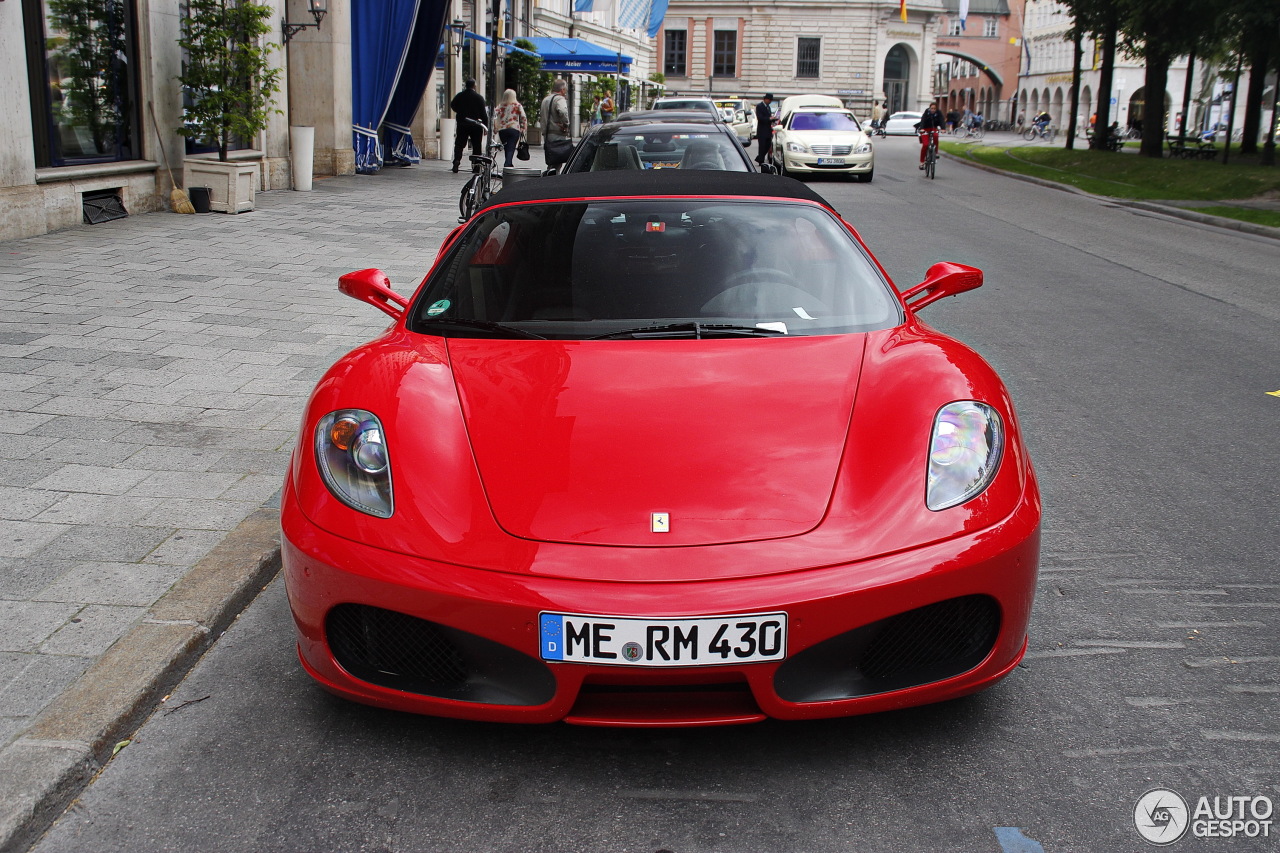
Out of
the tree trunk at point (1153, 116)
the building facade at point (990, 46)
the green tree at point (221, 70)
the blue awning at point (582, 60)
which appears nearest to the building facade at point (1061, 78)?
the building facade at point (990, 46)

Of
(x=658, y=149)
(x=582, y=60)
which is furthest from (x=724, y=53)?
(x=658, y=149)

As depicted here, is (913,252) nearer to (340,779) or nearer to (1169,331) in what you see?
(1169,331)

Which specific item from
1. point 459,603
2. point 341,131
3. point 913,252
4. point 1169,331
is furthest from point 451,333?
point 341,131

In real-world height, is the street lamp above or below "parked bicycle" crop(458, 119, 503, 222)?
above

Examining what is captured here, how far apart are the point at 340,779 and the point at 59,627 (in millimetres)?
1199

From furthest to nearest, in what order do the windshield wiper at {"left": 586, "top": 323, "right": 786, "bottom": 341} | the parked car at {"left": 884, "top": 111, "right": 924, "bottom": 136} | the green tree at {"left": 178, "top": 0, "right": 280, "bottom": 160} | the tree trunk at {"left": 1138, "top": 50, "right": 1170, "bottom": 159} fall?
the parked car at {"left": 884, "top": 111, "right": 924, "bottom": 136} → the tree trunk at {"left": 1138, "top": 50, "right": 1170, "bottom": 159} → the green tree at {"left": 178, "top": 0, "right": 280, "bottom": 160} → the windshield wiper at {"left": 586, "top": 323, "right": 786, "bottom": 341}

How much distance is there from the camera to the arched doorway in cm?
9156

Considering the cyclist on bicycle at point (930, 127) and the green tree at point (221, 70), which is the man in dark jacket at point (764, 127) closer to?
the cyclist on bicycle at point (930, 127)

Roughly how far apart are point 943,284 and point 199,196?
40.2ft

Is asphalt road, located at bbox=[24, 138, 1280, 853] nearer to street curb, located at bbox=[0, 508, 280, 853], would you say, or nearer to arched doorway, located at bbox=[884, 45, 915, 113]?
street curb, located at bbox=[0, 508, 280, 853]

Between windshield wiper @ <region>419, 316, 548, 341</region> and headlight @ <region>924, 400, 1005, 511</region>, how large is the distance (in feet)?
3.90

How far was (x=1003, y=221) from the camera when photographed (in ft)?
54.4

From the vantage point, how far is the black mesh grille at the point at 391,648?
2.69m

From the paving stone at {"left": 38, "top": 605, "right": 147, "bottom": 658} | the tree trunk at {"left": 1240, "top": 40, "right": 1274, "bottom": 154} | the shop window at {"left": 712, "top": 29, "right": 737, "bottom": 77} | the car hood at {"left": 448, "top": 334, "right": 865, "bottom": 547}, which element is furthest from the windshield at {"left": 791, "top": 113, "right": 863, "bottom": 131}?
the shop window at {"left": 712, "top": 29, "right": 737, "bottom": 77}
